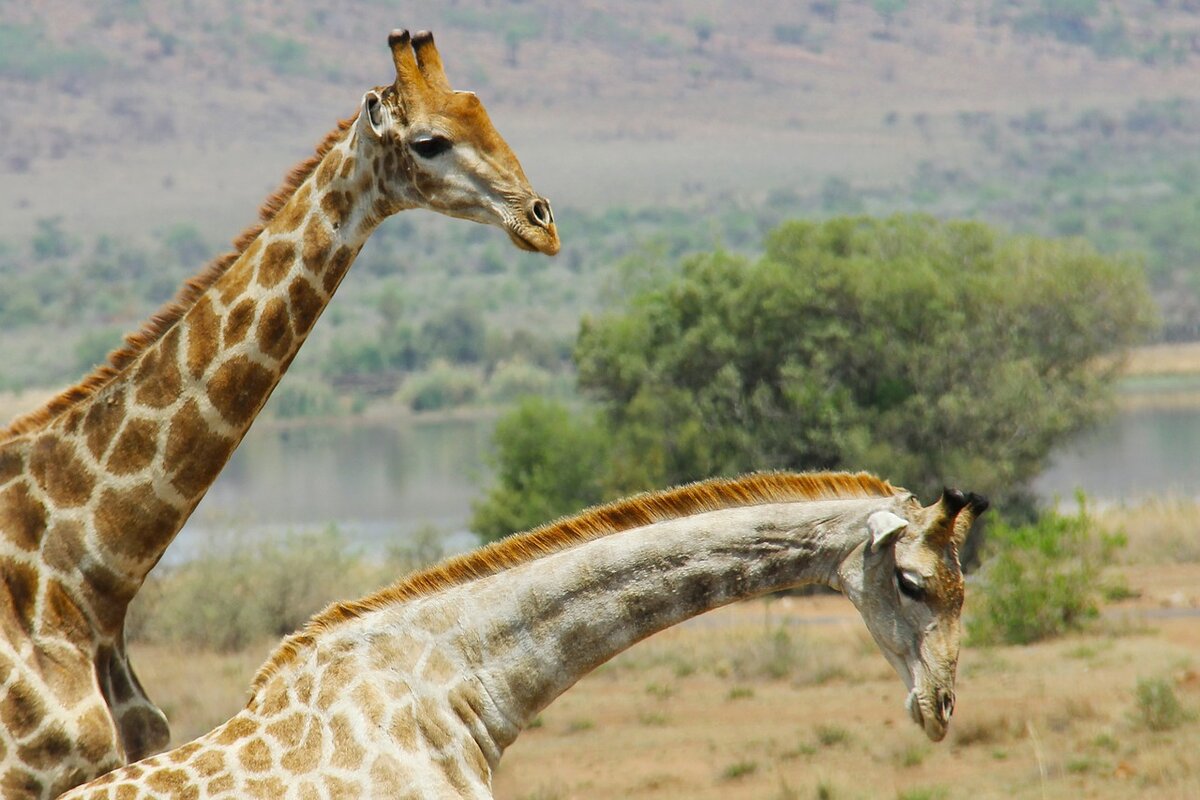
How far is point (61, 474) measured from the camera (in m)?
5.79

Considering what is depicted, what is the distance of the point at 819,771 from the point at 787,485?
7.74 meters

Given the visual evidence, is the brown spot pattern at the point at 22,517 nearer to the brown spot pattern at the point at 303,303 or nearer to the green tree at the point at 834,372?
the brown spot pattern at the point at 303,303

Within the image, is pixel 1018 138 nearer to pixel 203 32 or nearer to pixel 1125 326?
pixel 203 32

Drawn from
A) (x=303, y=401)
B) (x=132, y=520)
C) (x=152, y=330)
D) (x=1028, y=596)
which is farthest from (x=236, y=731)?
(x=303, y=401)

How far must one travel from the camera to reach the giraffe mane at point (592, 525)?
5.10 m

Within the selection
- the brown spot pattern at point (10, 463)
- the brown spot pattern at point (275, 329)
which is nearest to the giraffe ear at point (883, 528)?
the brown spot pattern at point (275, 329)

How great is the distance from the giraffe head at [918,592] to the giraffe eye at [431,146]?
6.36 feet

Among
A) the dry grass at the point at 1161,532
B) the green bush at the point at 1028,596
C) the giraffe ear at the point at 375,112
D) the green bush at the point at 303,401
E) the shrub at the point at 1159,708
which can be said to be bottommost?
the green bush at the point at 303,401

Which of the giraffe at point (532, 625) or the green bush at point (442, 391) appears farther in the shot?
the green bush at point (442, 391)

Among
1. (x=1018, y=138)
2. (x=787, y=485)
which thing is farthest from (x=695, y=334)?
(x=1018, y=138)

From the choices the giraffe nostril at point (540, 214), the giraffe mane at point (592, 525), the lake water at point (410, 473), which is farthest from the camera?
the lake water at point (410, 473)

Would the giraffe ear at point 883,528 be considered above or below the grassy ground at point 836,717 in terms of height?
above

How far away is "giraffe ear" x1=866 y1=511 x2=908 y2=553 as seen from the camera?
4.80 meters

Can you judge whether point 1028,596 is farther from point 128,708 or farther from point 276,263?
point 128,708
